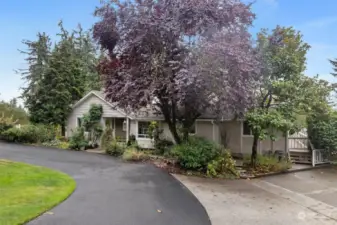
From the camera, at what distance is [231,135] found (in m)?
17.7

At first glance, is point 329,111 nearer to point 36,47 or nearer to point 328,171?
point 328,171

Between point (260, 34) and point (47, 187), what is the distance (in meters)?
11.7

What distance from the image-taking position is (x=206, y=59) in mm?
11672

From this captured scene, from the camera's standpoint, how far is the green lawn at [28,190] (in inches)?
244

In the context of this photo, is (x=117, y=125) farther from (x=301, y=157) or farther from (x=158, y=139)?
(x=301, y=157)

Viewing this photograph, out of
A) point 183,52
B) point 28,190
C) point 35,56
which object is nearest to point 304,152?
point 183,52

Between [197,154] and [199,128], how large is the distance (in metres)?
5.51

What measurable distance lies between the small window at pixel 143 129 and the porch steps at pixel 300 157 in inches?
365

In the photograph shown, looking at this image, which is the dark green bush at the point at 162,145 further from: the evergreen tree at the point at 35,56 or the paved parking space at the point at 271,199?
the evergreen tree at the point at 35,56

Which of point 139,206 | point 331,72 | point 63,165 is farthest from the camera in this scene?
point 331,72

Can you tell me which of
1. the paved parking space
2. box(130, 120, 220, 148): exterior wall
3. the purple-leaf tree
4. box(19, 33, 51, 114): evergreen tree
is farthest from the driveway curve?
box(19, 33, 51, 114): evergreen tree

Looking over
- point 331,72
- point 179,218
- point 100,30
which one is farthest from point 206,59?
point 331,72

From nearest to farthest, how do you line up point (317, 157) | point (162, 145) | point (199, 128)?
point (317, 157) < point (162, 145) < point (199, 128)

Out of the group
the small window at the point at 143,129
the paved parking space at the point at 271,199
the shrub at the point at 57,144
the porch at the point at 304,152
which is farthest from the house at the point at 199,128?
the paved parking space at the point at 271,199
